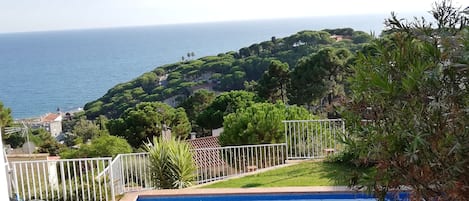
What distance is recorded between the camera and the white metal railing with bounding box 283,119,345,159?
24.8 ft

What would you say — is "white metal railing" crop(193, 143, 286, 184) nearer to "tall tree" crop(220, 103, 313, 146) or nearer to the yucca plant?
"tall tree" crop(220, 103, 313, 146)

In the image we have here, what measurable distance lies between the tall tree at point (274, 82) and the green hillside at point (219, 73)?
8601 mm

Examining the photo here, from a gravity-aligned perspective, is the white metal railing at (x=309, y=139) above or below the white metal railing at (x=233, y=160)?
above

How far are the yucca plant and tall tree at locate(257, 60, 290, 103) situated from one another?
47.9 feet

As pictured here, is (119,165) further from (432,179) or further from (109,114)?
(109,114)

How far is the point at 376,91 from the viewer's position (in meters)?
2.39

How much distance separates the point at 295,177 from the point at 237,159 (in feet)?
4.94

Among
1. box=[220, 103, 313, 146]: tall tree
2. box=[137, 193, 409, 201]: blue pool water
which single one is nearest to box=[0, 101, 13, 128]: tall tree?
box=[220, 103, 313, 146]: tall tree

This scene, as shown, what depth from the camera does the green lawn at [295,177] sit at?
590 cm

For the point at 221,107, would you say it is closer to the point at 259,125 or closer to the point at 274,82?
the point at 274,82

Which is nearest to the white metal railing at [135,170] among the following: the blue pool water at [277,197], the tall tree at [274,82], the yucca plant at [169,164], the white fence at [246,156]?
the white fence at [246,156]

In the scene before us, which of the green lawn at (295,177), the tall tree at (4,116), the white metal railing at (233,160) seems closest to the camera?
the green lawn at (295,177)

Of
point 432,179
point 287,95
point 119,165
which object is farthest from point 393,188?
point 287,95

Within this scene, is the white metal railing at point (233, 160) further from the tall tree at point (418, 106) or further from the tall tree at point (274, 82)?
the tall tree at point (274, 82)
